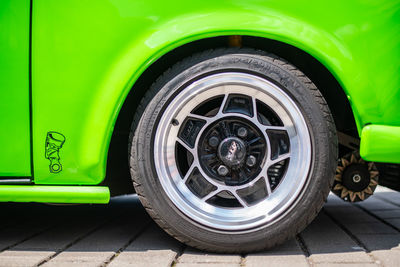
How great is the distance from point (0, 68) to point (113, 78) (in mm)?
459

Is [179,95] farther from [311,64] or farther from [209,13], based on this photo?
[311,64]

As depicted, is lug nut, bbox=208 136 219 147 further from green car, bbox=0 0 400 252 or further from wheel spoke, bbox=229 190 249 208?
wheel spoke, bbox=229 190 249 208

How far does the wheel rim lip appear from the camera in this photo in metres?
1.83

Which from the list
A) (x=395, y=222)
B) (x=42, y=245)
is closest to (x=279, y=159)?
(x=395, y=222)

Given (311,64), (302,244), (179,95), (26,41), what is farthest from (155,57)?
(302,244)

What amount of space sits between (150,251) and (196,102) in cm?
66

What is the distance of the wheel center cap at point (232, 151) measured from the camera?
1.89 metres

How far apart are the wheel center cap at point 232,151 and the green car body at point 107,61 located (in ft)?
1.43

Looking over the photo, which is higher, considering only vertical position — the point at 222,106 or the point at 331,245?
the point at 222,106

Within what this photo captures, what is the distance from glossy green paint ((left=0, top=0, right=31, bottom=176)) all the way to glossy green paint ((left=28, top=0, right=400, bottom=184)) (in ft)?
0.14

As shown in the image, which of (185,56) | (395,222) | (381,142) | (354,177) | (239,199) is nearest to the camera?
(381,142)

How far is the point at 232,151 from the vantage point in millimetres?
1899

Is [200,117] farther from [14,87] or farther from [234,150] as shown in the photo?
[14,87]

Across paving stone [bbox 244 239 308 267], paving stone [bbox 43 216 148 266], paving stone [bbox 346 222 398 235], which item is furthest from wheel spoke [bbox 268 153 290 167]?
paving stone [bbox 43 216 148 266]
